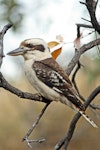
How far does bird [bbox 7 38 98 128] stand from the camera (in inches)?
95.9

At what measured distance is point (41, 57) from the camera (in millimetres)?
2539

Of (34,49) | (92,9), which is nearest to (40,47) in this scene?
(34,49)

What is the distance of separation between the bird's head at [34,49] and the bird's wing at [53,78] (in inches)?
1.0

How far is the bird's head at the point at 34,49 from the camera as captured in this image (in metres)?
2.35

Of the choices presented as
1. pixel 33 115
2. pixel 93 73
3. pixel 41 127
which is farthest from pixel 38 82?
pixel 41 127

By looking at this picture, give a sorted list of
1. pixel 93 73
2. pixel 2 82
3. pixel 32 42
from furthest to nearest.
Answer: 1. pixel 93 73
2. pixel 32 42
3. pixel 2 82

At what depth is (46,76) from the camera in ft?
8.28

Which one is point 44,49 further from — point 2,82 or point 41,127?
point 41,127

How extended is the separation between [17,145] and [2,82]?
21.3ft

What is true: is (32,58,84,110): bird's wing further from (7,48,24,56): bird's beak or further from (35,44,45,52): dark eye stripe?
(7,48,24,56): bird's beak

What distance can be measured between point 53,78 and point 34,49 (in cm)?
15

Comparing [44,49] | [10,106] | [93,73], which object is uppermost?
[44,49]

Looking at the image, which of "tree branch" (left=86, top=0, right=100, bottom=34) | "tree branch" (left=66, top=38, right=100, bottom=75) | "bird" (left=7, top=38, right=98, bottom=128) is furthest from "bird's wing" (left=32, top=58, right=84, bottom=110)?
"tree branch" (left=86, top=0, right=100, bottom=34)

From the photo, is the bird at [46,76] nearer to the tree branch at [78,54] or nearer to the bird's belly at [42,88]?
the bird's belly at [42,88]
